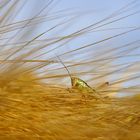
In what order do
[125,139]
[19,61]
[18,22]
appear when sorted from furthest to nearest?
[18,22] < [19,61] < [125,139]

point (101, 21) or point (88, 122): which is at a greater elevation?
point (101, 21)

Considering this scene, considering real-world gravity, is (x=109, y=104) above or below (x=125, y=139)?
above

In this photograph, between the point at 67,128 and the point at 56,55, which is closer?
the point at 67,128

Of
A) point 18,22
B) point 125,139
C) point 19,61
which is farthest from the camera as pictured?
point 18,22

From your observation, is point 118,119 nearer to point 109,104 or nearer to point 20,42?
point 109,104

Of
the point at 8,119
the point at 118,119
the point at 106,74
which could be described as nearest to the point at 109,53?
the point at 106,74

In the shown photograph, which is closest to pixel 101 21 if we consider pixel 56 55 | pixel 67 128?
pixel 56 55

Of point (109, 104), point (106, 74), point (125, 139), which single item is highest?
point (106, 74)

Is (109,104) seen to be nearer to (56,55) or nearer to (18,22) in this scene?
(56,55)

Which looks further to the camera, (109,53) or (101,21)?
(109,53)
